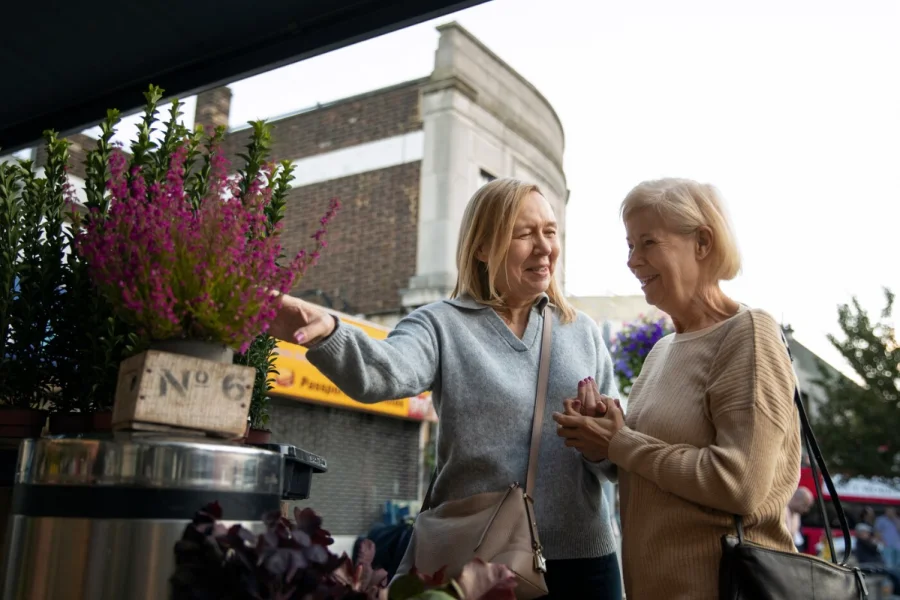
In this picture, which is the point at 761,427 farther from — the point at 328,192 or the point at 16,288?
the point at 328,192

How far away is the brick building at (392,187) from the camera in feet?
38.5

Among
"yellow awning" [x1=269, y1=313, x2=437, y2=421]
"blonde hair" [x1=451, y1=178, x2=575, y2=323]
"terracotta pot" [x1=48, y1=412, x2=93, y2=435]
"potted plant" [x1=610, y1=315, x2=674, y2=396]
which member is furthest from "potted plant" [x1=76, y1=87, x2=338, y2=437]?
"yellow awning" [x1=269, y1=313, x2=437, y2=421]

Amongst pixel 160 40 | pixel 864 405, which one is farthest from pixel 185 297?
pixel 864 405

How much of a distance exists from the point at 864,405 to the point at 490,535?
22141 millimetres

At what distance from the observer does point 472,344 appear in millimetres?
2064

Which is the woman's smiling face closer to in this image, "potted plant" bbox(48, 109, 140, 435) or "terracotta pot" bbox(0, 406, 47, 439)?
"potted plant" bbox(48, 109, 140, 435)

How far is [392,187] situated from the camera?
13.1 metres

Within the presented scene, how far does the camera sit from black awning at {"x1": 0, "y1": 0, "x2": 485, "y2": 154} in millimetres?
2637

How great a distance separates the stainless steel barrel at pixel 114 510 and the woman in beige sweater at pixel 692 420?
896mm

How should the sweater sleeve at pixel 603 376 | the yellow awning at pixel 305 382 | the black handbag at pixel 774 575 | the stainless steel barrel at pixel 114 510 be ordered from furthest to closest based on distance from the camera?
the yellow awning at pixel 305 382 → the sweater sleeve at pixel 603 376 → the black handbag at pixel 774 575 → the stainless steel barrel at pixel 114 510

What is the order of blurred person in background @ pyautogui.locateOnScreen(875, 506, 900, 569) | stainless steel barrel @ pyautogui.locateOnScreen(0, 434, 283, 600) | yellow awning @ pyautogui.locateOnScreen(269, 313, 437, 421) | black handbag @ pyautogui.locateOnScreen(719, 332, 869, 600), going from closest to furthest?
stainless steel barrel @ pyautogui.locateOnScreen(0, 434, 283, 600), black handbag @ pyautogui.locateOnScreen(719, 332, 869, 600), yellow awning @ pyautogui.locateOnScreen(269, 313, 437, 421), blurred person in background @ pyautogui.locateOnScreen(875, 506, 900, 569)

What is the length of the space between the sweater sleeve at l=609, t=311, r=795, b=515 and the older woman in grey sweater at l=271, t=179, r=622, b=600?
268 millimetres

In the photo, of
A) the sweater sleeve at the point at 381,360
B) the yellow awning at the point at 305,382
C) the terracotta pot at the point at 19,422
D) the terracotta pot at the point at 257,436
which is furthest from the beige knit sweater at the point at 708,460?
the yellow awning at the point at 305,382

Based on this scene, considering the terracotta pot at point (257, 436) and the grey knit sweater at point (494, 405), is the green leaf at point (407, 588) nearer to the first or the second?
the grey knit sweater at point (494, 405)
